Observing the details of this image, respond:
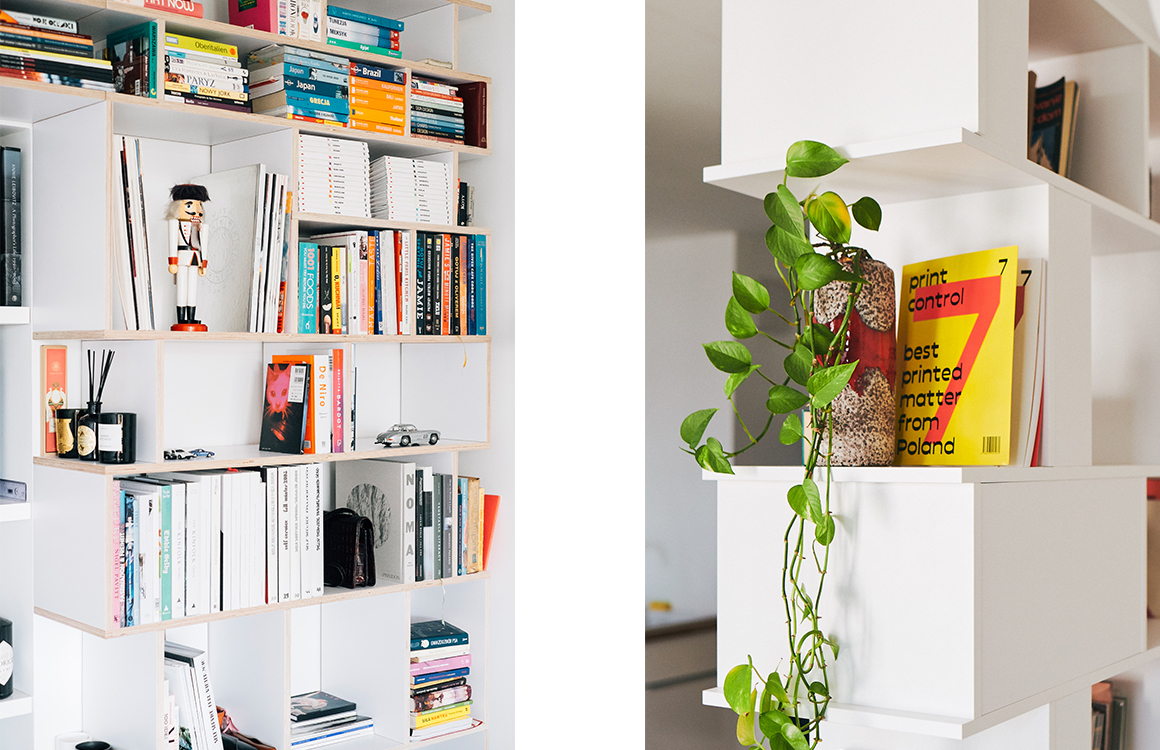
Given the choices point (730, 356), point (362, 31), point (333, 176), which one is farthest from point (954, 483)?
point (362, 31)

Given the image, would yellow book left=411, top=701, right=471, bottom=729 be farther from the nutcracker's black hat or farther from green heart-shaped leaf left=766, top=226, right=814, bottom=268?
green heart-shaped leaf left=766, top=226, right=814, bottom=268

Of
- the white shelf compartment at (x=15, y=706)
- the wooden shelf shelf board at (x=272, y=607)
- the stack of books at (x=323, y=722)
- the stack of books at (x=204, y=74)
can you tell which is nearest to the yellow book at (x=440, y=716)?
the stack of books at (x=323, y=722)

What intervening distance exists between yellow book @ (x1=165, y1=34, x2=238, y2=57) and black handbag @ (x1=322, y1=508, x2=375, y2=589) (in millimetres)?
1037

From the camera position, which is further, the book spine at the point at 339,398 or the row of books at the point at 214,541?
the book spine at the point at 339,398

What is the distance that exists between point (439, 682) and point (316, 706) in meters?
0.30

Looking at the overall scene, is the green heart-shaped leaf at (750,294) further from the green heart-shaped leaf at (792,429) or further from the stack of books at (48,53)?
the stack of books at (48,53)

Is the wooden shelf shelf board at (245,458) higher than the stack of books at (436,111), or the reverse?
the stack of books at (436,111)

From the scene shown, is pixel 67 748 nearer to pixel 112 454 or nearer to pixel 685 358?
pixel 112 454

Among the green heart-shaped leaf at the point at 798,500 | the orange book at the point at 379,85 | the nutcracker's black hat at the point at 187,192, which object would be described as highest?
the orange book at the point at 379,85

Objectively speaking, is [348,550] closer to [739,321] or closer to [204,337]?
[204,337]

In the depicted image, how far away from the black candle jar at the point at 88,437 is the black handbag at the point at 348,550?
1.73 ft

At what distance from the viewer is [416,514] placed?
2.43 metres

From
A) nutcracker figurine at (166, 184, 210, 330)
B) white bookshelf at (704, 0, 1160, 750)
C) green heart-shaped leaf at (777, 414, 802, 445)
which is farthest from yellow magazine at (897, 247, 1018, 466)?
nutcracker figurine at (166, 184, 210, 330)

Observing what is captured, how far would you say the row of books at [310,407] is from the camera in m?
2.23
